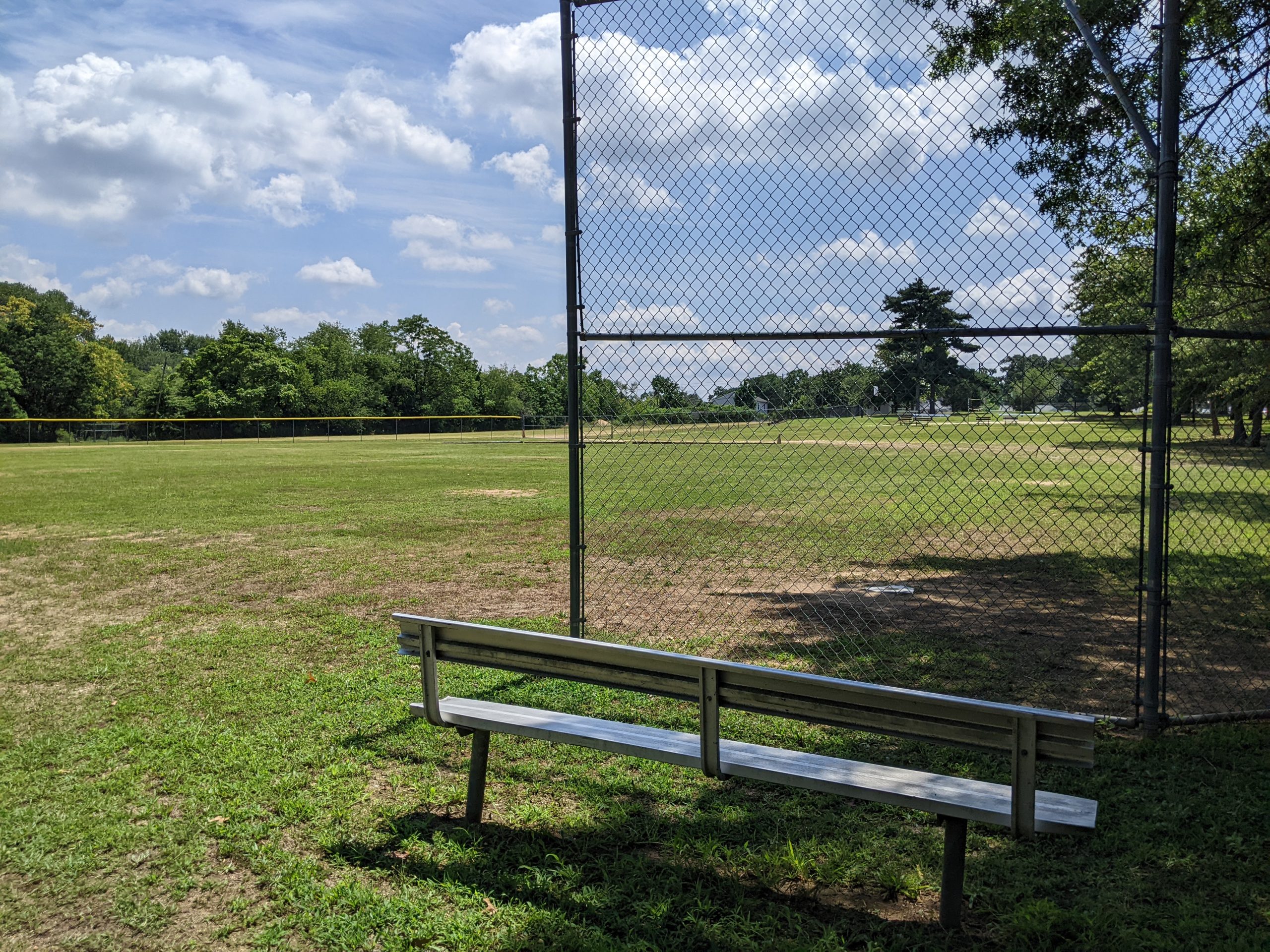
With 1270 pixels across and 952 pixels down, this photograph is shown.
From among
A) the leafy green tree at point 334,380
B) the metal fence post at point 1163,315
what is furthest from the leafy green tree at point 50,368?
the metal fence post at point 1163,315

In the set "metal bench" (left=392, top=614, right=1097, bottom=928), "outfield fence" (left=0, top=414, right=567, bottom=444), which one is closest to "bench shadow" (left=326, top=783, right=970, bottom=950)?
"metal bench" (left=392, top=614, right=1097, bottom=928)

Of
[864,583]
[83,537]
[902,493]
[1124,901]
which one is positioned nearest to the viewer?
[1124,901]

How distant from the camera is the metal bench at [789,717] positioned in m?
2.62

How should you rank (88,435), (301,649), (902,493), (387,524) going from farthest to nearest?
(88,435)
(902,493)
(387,524)
(301,649)

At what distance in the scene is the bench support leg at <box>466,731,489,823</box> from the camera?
3.58m

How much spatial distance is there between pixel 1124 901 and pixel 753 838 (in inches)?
49.7

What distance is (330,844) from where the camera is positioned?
3443 mm

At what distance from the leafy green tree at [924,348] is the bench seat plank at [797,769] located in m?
2.27

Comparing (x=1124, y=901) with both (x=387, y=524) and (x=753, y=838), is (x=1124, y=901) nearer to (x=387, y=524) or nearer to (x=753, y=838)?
(x=753, y=838)

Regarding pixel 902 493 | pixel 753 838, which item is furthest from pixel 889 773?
pixel 902 493

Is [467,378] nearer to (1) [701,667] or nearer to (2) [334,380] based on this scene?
(2) [334,380]

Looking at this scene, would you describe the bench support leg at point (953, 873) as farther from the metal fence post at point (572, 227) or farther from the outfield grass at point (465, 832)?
the metal fence post at point (572, 227)

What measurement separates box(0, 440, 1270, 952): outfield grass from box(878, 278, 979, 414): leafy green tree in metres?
1.91

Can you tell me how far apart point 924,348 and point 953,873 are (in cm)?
286
